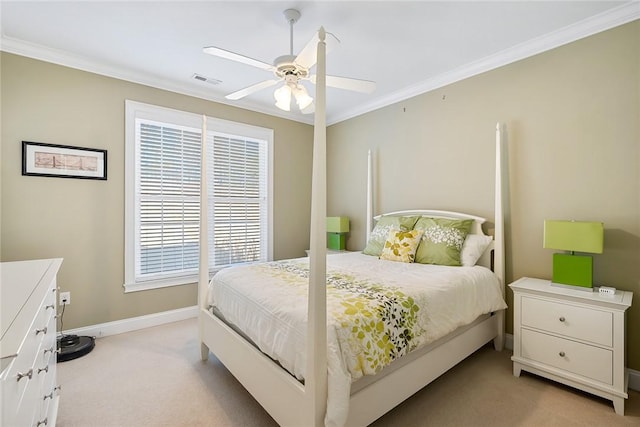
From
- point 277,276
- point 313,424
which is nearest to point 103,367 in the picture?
point 277,276

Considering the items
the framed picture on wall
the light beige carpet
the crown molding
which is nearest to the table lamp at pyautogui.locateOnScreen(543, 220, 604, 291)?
the light beige carpet

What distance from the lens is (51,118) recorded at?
2617mm

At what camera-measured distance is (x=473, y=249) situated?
8.64 feet

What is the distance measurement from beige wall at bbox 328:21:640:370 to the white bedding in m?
0.74

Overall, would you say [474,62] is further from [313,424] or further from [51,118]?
[51,118]

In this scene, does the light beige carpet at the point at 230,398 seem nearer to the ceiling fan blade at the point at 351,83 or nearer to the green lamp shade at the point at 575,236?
the green lamp shade at the point at 575,236

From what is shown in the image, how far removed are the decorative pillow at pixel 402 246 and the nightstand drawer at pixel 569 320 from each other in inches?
36.2

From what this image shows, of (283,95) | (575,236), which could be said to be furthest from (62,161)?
(575,236)

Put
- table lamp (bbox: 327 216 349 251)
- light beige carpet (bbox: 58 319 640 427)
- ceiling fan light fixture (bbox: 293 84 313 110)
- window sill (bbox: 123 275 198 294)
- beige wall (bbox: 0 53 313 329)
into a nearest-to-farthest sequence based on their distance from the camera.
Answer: light beige carpet (bbox: 58 319 640 427) < ceiling fan light fixture (bbox: 293 84 313 110) < beige wall (bbox: 0 53 313 329) < window sill (bbox: 123 275 198 294) < table lamp (bbox: 327 216 349 251)

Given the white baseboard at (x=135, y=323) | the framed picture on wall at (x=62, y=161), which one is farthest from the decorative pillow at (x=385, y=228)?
the framed picture on wall at (x=62, y=161)

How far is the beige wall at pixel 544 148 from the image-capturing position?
209 cm

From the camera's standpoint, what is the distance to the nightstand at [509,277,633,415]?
1.80 m

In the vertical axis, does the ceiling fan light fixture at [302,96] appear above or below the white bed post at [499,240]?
above

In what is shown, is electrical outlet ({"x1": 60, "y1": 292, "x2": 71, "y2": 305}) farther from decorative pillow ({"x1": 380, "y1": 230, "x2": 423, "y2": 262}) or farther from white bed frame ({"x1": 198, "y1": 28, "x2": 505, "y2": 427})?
decorative pillow ({"x1": 380, "y1": 230, "x2": 423, "y2": 262})
